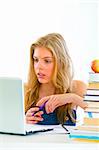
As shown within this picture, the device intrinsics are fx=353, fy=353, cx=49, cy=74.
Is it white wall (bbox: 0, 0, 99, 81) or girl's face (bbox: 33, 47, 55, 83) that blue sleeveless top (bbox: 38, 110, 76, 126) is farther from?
white wall (bbox: 0, 0, 99, 81)

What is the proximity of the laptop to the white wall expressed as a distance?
1613 mm

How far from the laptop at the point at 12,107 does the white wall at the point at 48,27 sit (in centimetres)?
161

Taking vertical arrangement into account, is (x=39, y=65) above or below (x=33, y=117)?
above

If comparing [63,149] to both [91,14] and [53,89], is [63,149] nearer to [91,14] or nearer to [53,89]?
[53,89]

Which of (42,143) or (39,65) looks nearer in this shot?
(42,143)

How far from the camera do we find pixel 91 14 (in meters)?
3.08

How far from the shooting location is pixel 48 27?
10.4ft

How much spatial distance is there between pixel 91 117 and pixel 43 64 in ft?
3.41

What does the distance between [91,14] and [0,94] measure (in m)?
1.76

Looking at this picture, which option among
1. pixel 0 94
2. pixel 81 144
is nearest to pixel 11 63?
pixel 0 94

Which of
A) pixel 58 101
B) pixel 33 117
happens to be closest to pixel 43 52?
pixel 58 101

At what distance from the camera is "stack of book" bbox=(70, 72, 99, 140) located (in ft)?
4.82

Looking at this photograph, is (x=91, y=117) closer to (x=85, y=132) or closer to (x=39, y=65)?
(x=85, y=132)

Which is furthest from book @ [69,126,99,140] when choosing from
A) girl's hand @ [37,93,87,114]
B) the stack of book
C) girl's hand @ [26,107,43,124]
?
girl's hand @ [37,93,87,114]
